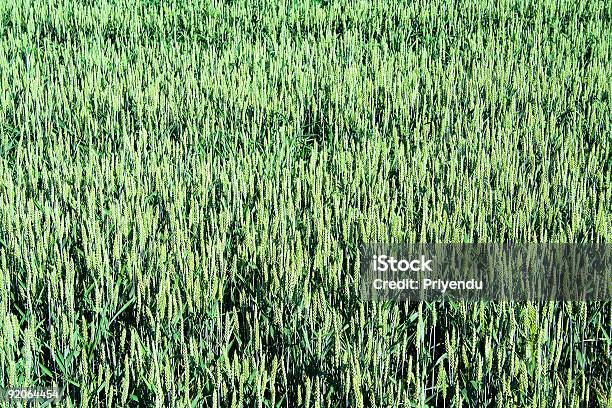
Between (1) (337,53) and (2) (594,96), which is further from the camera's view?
(1) (337,53)

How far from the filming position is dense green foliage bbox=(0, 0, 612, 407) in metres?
1.73

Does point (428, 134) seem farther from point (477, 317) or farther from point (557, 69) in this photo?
point (477, 317)

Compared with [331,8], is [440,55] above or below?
below

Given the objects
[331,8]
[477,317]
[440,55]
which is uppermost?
[331,8]

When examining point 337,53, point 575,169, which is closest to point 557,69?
point 337,53

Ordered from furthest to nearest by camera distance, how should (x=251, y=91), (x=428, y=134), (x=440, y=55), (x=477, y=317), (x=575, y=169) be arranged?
(x=440, y=55), (x=251, y=91), (x=428, y=134), (x=575, y=169), (x=477, y=317)

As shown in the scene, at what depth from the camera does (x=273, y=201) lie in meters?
2.74

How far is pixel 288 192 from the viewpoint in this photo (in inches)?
102

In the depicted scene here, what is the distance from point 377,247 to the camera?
222cm

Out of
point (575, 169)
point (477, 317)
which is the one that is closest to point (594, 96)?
point (575, 169)

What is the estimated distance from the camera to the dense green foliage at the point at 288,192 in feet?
5.69

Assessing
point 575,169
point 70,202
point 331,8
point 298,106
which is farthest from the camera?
point 331,8

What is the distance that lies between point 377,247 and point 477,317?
0.38 meters

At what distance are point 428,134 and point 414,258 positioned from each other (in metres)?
1.66
